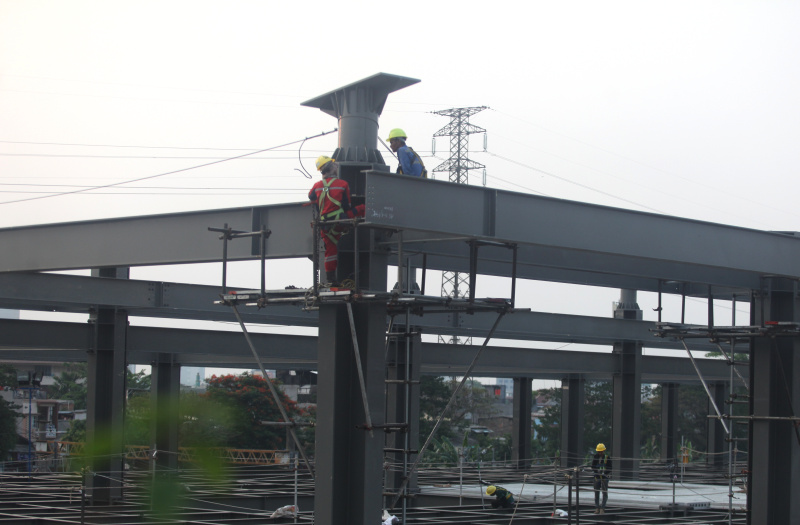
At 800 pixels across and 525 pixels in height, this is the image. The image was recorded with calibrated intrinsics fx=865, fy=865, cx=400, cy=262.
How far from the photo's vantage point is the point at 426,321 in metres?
21.2

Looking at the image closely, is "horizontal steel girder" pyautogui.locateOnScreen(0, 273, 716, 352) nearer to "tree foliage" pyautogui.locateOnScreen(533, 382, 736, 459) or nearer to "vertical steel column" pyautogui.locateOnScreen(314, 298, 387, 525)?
"vertical steel column" pyautogui.locateOnScreen(314, 298, 387, 525)

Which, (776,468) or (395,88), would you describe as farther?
(776,468)

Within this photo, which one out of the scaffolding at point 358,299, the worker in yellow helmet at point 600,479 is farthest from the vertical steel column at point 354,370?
the worker in yellow helmet at point 600,479

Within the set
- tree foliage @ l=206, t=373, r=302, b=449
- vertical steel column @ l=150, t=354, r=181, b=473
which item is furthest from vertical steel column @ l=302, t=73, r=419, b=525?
tree foliage @ l=206, t=373, r=302, b=449

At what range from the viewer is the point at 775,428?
14.6 metres

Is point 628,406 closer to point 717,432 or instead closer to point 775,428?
point 717,432

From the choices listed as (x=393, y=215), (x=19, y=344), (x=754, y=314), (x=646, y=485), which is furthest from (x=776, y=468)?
(x=19, y=344)

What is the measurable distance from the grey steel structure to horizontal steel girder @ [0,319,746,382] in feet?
0.19

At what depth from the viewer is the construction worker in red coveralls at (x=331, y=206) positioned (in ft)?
32.1

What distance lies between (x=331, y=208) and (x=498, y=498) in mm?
10680

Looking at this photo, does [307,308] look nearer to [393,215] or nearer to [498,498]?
[393,215]

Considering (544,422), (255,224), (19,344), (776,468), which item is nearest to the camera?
(255,224)

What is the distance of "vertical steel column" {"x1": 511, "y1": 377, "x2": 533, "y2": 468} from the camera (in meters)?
31.9

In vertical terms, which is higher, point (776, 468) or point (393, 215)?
point (393, 215)
